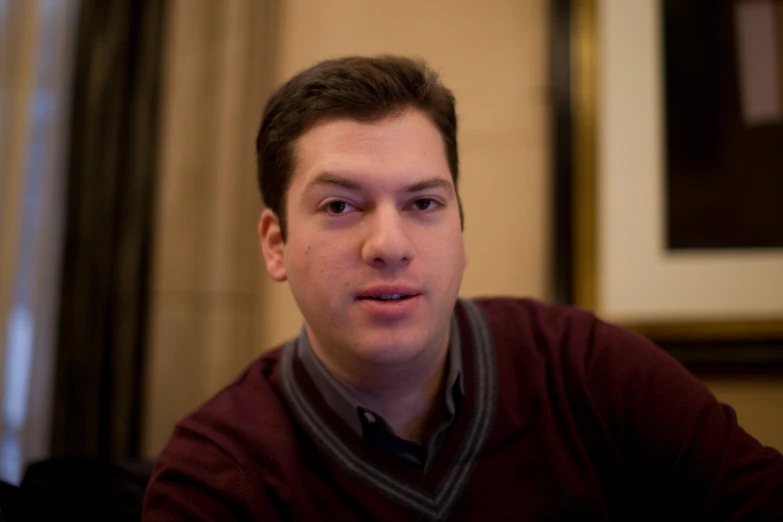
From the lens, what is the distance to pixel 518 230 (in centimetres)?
171

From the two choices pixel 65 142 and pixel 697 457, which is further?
pixel 65 142

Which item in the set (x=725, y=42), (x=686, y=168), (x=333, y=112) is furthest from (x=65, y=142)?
(x=725, y=42)

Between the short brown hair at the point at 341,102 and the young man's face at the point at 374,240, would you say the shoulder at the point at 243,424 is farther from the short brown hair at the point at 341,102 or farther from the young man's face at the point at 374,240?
the short brown hair at the point at 341,102

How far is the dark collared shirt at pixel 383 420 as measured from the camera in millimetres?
976

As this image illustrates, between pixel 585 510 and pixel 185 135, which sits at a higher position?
pixel 185 135

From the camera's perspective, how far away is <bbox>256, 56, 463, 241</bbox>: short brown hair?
1000 mm

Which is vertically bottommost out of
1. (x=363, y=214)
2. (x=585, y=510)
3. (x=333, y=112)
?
(x=585, y=510)

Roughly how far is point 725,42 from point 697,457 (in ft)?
3.77

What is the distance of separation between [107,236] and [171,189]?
217 mm

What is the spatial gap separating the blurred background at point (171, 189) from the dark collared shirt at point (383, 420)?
69 centimetres

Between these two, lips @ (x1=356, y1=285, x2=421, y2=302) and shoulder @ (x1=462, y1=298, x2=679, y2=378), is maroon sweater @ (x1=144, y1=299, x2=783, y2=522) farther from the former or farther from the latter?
lips @ (x1=356, y1=285, x2=421, y2=302)

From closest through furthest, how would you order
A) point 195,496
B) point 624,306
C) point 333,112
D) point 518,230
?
point 195,496
point 333,112
point 624,306
point 518,230

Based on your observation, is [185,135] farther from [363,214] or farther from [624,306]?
[624,306]

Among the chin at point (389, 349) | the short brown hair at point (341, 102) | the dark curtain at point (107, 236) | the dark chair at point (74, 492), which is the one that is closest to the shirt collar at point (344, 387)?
the chin at point (389, 349)
